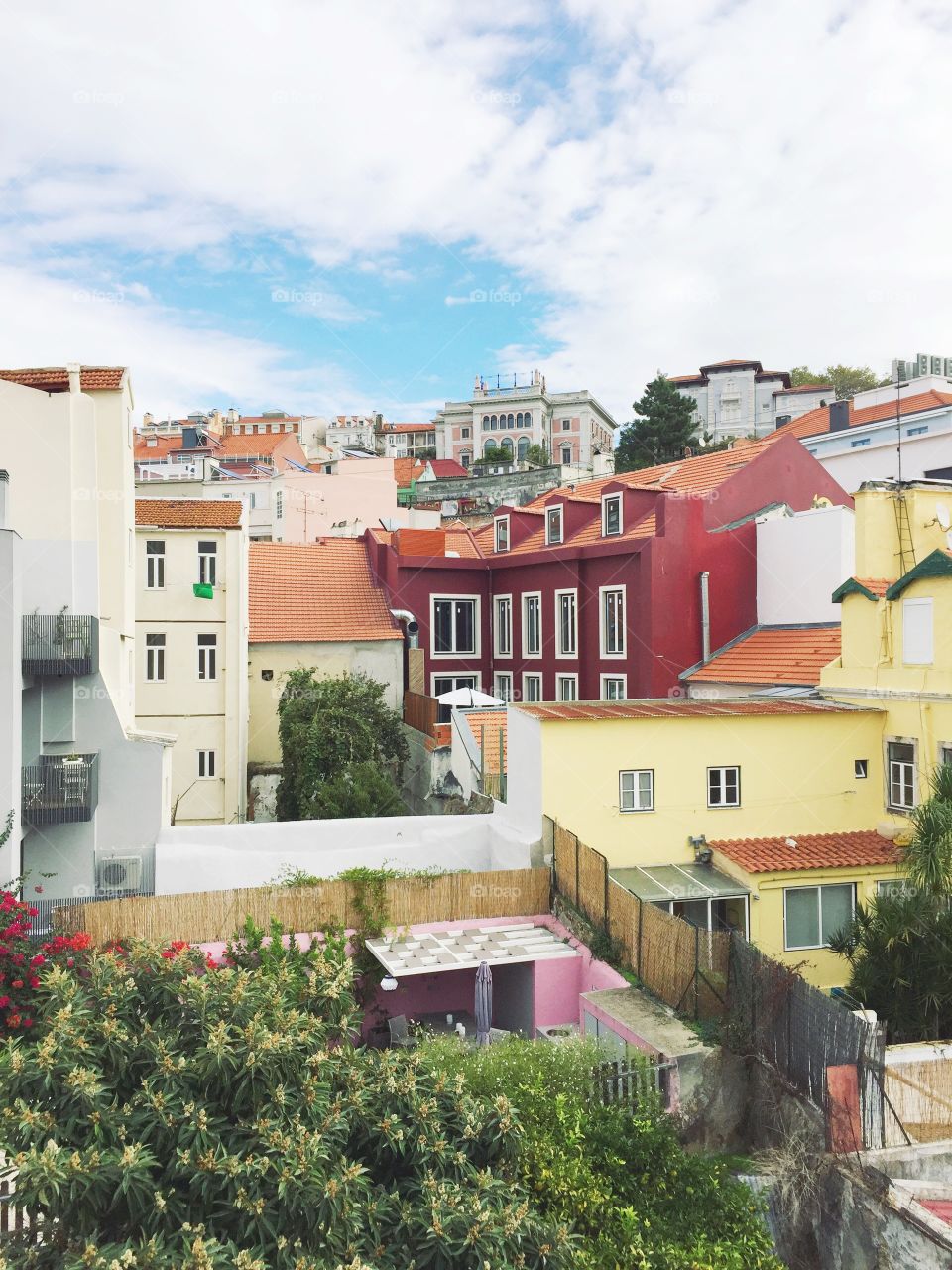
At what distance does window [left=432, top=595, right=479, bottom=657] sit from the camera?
3309 centimetres

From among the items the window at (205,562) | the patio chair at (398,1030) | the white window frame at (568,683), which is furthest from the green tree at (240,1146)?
the white window frame at (568,683)

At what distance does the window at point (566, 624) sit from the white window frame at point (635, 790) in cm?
1232

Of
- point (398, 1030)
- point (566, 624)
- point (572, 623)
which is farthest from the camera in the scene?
point (566, 624)

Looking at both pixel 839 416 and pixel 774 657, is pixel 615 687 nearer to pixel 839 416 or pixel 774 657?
pixel 774 657

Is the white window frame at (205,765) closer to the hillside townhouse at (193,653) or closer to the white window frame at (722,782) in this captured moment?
the hillside townhouse at (193,653)

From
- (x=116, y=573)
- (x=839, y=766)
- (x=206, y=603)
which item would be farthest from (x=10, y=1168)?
(x=206, y=603)

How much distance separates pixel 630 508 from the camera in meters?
27.9

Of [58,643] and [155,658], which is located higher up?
[58,643]

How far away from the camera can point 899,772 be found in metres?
18.1

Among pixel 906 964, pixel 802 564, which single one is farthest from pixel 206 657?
pixel 906 964

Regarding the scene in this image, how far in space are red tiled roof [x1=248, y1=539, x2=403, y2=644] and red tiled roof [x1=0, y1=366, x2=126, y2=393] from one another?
10.6m


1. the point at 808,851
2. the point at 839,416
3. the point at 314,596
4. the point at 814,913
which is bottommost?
the point at 814,913

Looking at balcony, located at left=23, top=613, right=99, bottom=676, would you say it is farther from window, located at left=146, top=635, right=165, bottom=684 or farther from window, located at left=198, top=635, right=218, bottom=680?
window, located at left=198, top=635, right=218, bottom=680

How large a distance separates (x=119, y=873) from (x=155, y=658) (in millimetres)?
10265
